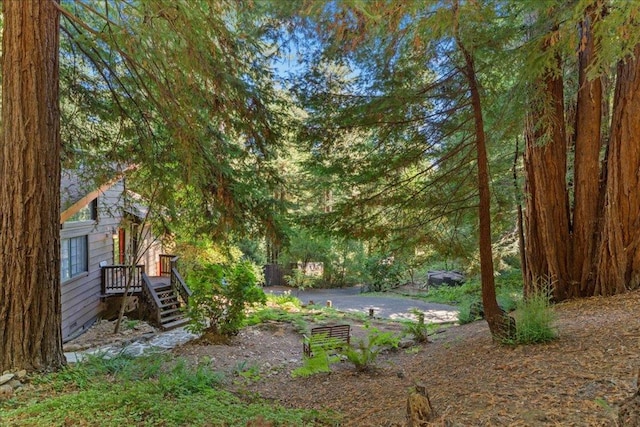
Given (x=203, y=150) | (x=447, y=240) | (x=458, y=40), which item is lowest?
(x=447, y=240)

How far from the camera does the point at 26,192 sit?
12.5ft

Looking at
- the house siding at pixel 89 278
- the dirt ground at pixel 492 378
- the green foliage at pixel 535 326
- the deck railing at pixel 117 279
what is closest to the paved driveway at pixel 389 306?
the dirt ground at pixel 492 378

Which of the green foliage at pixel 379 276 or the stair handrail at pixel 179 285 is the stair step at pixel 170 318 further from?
the green foliage at pixel 379 276

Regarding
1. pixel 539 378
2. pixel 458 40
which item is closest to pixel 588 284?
pixel 539 378

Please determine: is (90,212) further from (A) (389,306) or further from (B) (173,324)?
(A) (389,306)

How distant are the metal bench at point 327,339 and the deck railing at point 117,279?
21.3 feet

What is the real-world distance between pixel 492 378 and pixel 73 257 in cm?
989

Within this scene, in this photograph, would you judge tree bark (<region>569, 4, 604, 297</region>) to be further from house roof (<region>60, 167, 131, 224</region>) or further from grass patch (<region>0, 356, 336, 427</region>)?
house roof (<region>60, 167, 131, 224</region>)

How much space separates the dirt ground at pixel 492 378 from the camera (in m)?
2.50

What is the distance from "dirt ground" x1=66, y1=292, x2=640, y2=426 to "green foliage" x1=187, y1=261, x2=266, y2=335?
0.96 metres

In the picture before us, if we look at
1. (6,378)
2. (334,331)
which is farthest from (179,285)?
(6,378)

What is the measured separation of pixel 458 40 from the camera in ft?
14.0

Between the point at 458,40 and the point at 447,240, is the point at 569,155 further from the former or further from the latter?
the point at 458,40

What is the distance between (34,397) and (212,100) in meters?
3.68
